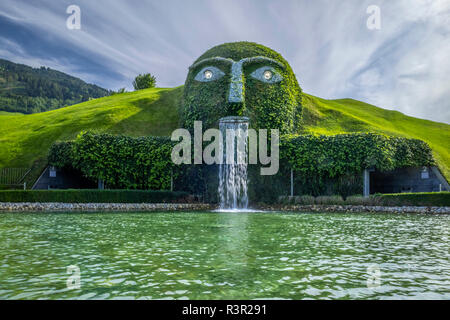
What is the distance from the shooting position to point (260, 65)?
30797 millimetres

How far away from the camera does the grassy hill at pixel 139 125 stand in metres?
30.3

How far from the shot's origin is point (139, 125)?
34.4m

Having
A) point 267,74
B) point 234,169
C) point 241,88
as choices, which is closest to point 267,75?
point 267,74

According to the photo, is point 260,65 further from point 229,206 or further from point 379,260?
point 379,260

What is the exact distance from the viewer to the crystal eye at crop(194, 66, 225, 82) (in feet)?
98.0

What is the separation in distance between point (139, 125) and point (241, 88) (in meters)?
12.1

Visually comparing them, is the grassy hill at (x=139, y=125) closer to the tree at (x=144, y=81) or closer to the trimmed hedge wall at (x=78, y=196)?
the trimmed hedge wall at (x=78, y=196)

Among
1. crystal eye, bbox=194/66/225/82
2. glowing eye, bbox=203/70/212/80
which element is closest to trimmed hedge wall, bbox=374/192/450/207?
crystal eye, bbox=194/66/225/82

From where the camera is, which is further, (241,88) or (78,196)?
(241,88)

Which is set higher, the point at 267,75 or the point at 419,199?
the point at 267,75

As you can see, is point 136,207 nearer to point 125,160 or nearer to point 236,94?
point 125,160

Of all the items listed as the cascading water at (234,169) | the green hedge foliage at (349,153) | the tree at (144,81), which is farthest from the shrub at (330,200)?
the tree at (144,81)

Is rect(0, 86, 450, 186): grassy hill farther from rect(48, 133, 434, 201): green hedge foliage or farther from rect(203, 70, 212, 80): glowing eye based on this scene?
rect(203, 70, 212, 80): glowing eye
